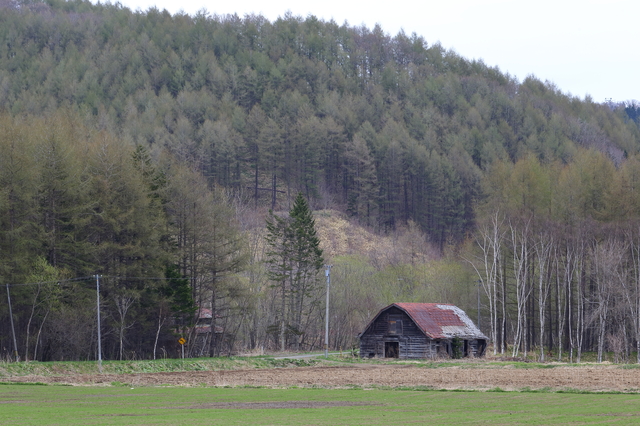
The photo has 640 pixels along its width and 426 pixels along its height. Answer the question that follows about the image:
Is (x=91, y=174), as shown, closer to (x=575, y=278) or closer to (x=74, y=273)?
(x=74, y=273)

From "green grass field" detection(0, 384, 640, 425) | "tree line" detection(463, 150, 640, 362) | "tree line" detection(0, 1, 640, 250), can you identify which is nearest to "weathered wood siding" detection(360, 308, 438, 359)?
"tree line" detection(463, 150, 640, 362)

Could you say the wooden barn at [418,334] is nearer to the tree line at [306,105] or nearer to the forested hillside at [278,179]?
the forested hillside at [278,179]

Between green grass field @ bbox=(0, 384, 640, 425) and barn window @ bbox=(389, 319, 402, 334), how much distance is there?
31.2 metres

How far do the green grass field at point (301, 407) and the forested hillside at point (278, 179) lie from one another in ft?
61.7

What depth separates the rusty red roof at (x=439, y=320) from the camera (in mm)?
63094

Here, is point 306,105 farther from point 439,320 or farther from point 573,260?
point 439,320

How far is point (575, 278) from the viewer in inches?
2817

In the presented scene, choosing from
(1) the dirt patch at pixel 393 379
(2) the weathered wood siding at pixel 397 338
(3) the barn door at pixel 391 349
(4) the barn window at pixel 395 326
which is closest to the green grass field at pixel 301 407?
(1) the dirt patch at pixel 393 379

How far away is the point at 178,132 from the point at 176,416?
10563 cm

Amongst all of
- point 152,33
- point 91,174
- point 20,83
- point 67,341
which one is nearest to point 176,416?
point 67,341

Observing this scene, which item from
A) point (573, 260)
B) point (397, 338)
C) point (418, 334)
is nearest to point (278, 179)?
point (397, 338)

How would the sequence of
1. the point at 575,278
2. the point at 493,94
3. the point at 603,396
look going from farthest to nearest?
the point at 493,94, the point at 575,278, the point at 603,396

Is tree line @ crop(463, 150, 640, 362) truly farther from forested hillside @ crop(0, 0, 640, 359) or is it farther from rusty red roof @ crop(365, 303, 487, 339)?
rusty red roof @ crop(365, 303, 487, 339)

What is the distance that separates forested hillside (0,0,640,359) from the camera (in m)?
50.8
